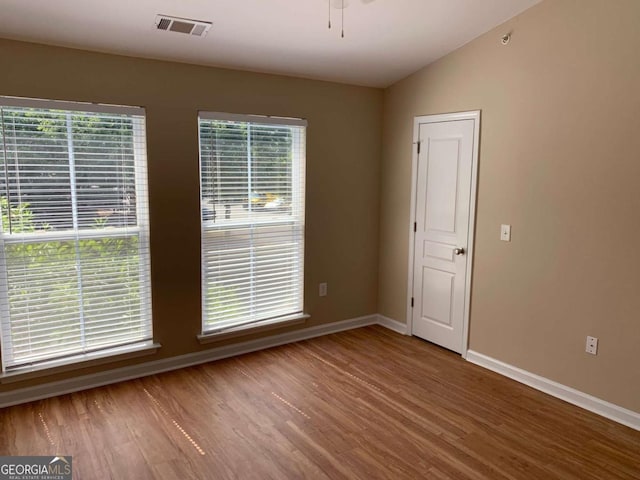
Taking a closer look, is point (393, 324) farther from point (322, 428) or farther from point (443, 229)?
point (322, 428)

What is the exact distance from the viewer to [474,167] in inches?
148

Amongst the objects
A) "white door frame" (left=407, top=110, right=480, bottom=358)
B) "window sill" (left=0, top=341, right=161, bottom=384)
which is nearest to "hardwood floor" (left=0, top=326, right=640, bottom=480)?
"window sill" (left=0, top=341, right=161, bottom=384)

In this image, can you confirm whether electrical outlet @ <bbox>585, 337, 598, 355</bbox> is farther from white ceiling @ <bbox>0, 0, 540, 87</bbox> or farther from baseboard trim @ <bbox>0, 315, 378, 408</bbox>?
white ceiling @ <bbox>0, 0, 540, 87</bbox>

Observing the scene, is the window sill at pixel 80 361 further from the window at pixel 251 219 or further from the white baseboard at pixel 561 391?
the white baseboard at pixel 561 391

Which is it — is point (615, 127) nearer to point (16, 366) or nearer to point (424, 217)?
point (424, 217)

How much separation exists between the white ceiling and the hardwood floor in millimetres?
2375

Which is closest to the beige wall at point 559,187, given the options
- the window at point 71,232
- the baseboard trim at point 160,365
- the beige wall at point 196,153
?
the beige wall at point 196,153

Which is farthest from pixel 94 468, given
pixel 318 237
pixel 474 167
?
pixel 474 167

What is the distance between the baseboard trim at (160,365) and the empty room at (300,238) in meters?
0.02

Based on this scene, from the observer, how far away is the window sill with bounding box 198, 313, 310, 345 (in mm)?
3807

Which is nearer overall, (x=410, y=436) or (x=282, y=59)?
(x=410, y=436)

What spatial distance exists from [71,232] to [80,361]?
0.90 metres

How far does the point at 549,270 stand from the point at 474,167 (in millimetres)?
983

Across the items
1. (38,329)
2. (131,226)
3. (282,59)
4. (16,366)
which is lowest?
(16,366)
